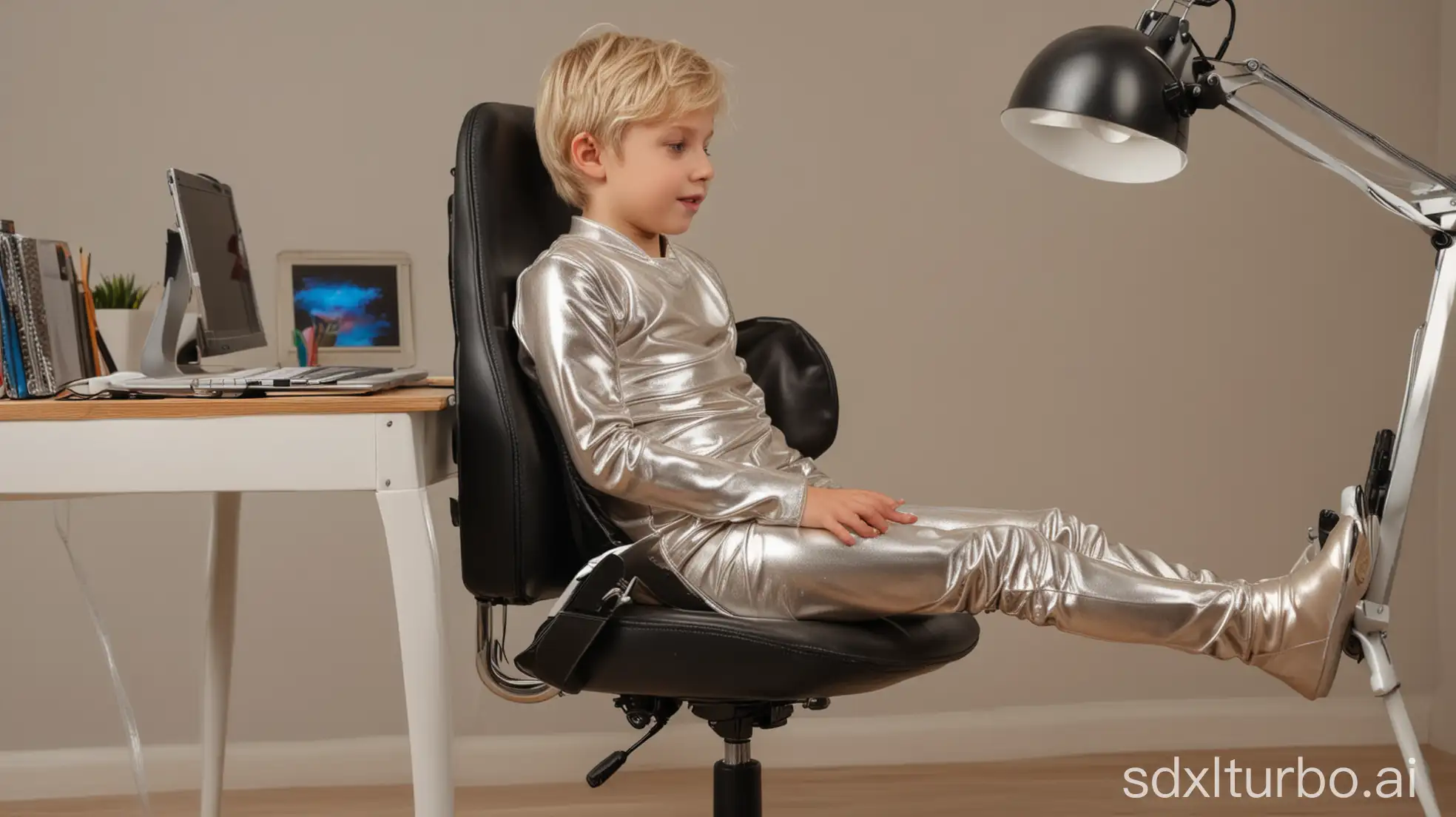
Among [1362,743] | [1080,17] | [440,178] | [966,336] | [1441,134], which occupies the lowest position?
[1362,743]

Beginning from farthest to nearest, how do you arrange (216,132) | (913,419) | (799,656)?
(913,419) < (216,132) < (799,656)

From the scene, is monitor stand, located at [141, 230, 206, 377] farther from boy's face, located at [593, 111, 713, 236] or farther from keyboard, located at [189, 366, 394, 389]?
boy's face, located at [593, 111, 713, 236]

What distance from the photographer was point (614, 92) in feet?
4.90

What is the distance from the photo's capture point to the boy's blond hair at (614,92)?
149 cm

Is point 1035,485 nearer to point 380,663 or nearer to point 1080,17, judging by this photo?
point 1080,17

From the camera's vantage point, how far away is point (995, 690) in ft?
8.59

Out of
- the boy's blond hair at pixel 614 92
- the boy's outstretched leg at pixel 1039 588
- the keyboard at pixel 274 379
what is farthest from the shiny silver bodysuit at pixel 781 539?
the keyboard at pixel 274 379

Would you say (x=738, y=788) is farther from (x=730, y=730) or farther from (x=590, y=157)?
(x=590, y=157)

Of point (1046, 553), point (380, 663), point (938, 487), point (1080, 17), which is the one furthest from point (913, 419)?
point (1046, 553)

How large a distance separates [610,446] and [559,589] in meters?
0.18

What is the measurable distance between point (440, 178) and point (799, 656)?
148 cm

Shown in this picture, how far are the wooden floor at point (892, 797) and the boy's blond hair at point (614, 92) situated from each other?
4.00 feet

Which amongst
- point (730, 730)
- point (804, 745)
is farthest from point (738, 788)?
point (804, 745)

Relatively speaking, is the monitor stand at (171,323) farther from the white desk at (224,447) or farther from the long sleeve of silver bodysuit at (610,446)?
the long sleeve of silver bodysuit at (610,446)
